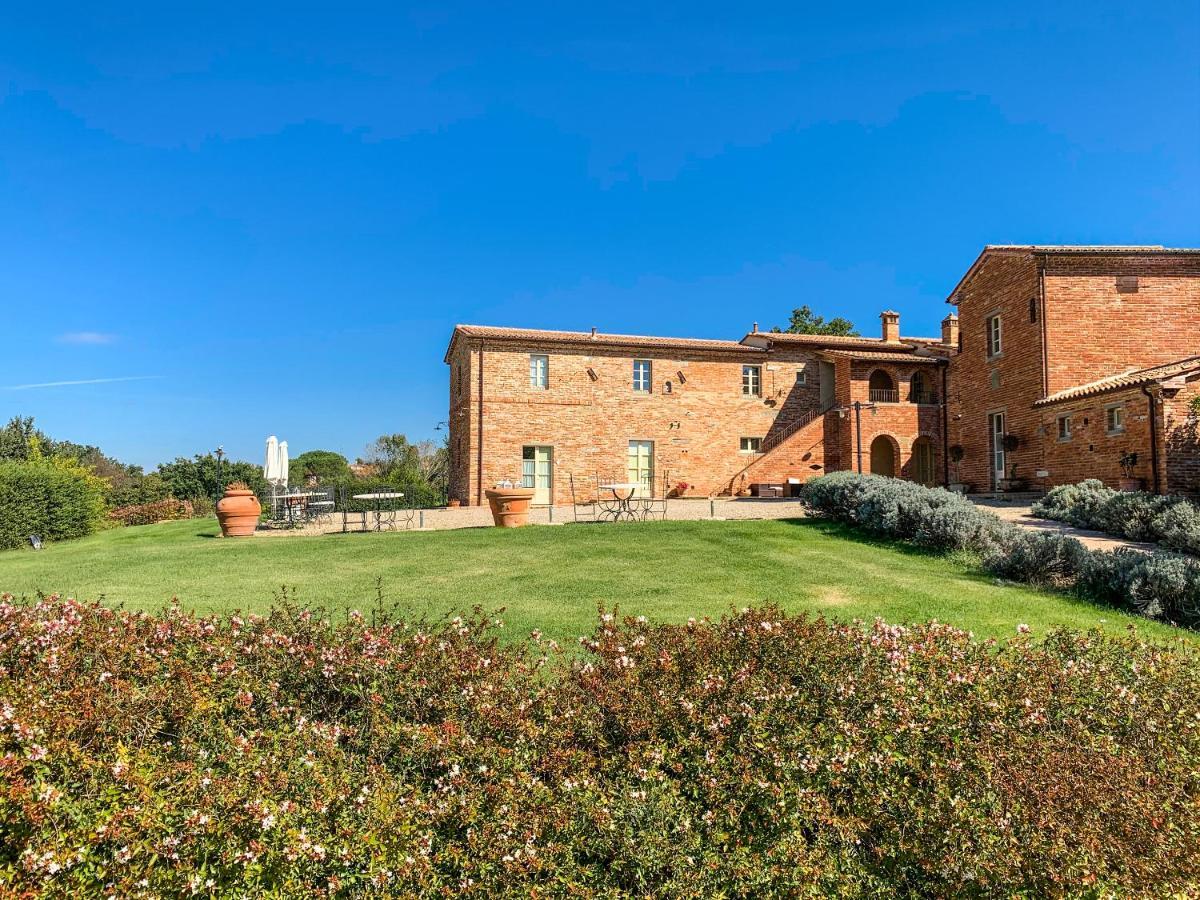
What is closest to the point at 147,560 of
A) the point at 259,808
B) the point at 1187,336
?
the point at 259,808

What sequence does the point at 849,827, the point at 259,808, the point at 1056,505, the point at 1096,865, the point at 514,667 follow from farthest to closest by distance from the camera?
the point at 1056,505
the point at 514,667
the point at 849,827
the point at 259,808
the point at 1096,865

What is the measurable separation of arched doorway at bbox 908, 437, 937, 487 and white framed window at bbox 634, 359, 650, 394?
10911mm

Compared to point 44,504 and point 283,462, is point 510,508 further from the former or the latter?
point 44,504

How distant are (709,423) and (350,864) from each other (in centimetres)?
2368

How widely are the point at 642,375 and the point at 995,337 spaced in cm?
1187

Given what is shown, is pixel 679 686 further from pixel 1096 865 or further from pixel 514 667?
pixel 1096 865

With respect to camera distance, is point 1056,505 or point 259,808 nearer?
point 259,808

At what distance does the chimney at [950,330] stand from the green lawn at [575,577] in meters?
19.7

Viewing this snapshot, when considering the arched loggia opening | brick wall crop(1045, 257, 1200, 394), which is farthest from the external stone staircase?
brick wall crop(1045, 257, 1200, 394)

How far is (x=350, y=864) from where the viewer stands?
1.84m

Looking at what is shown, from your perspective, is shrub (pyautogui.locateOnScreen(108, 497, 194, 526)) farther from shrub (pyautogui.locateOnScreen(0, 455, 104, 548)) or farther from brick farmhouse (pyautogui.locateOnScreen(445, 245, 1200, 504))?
brick farmhouse (pyautogui.locateOnScreen(445, 245, 1200, 504))

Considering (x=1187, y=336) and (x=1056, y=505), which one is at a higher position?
(x=1187, y=336)

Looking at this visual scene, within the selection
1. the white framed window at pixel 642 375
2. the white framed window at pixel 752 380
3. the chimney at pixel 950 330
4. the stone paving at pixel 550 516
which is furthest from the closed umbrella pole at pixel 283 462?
the chimney at pixel 950 330

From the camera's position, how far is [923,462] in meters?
26.2
